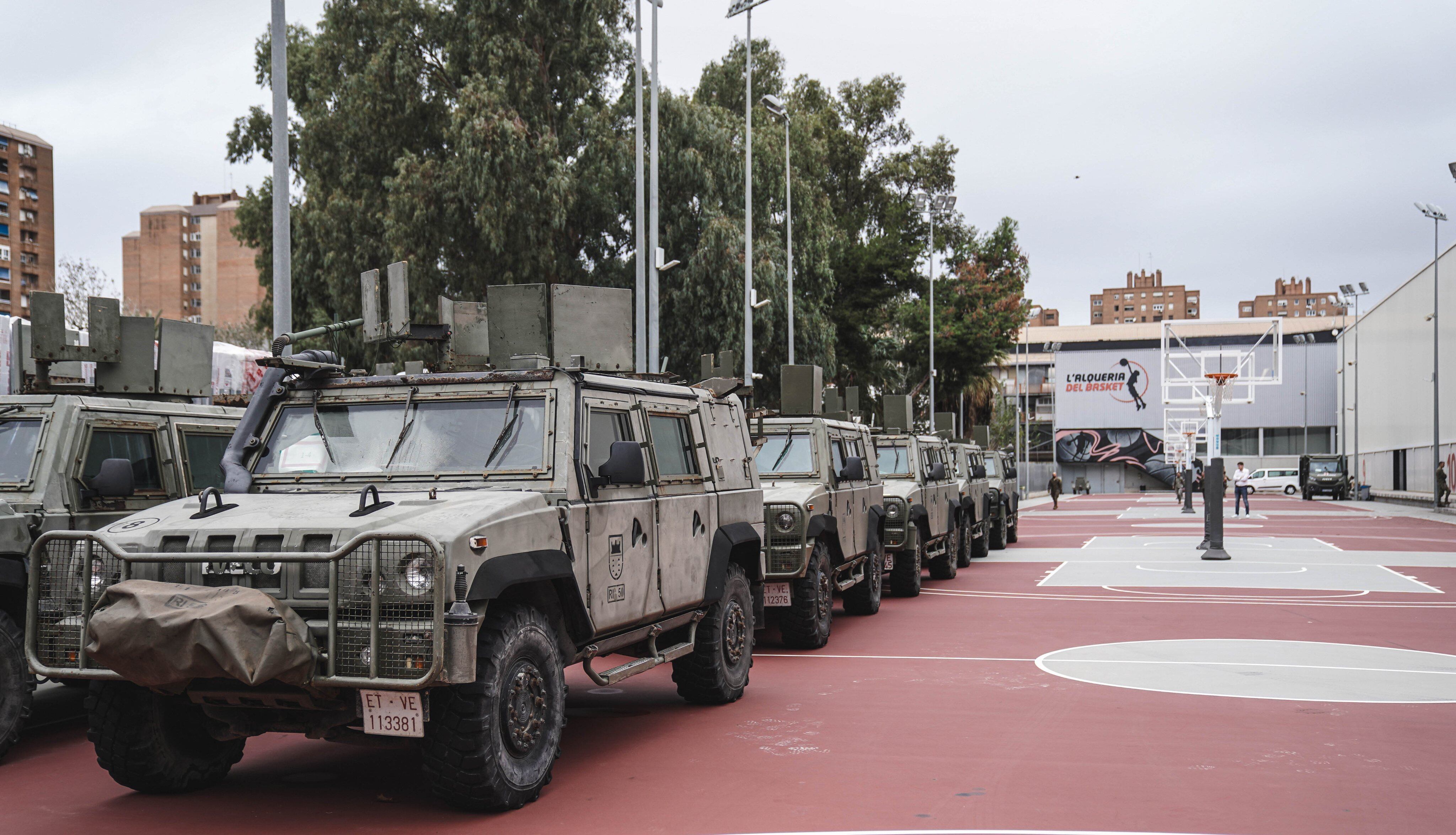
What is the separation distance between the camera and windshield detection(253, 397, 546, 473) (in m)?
7.11

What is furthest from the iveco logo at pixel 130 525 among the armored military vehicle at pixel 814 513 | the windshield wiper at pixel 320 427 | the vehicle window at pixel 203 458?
the armored military vehicle at pixel 814 513

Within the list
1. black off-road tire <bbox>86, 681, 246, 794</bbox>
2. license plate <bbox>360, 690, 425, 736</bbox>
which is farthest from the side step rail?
black off-road tire <bbox>86, 681, 246, 794</bbox>

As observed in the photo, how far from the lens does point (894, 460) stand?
18.3m

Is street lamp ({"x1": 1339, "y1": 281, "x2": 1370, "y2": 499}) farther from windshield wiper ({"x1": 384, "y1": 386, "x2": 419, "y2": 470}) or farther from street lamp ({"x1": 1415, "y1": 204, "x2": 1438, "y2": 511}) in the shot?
windshield wiper ({"x1": 384, "y1": 386, "x2": 419, "y2": 470})

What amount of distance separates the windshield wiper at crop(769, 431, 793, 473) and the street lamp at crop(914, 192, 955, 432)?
103 ft

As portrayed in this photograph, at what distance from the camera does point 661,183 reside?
32.1m

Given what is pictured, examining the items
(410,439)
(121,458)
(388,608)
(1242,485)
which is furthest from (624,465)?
(1242,485)

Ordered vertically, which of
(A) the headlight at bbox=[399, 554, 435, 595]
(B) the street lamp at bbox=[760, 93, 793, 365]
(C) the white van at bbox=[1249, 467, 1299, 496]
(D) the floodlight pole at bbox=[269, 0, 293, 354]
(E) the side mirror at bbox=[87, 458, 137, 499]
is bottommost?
(C) the white van at bbox=[1249, 467, 1299, 496]

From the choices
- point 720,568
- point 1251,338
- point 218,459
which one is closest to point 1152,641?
point 720,568

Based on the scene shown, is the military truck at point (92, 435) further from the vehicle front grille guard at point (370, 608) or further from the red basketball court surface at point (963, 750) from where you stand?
the vehicle front grille guard at point (370, 608)

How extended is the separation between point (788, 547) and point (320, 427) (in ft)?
16.8

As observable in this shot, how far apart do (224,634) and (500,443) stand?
202 centimetres

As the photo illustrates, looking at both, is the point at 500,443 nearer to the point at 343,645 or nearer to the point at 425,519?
the point at 425,519

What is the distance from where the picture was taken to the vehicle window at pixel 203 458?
935cm
